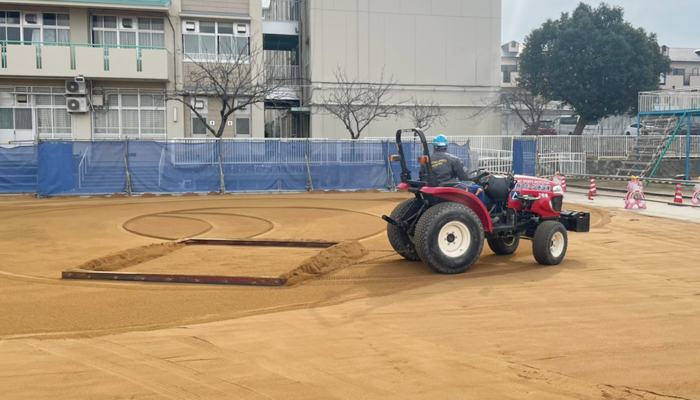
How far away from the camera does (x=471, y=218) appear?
9.02 m

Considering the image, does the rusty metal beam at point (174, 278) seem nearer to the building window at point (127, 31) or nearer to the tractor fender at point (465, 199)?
the tractor fender at point (465, 199)

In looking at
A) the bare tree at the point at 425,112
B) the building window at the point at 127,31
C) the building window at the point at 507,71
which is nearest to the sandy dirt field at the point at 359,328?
the building window at the point at 127,31

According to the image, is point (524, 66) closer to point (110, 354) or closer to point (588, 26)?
point (588, 26)

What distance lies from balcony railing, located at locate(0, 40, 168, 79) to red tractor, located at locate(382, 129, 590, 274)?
2393 centimetres

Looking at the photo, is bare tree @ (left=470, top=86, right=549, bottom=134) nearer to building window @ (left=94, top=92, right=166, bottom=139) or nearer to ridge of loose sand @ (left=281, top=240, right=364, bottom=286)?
building window @ (left=94, top=92, right=166, bottom=139)

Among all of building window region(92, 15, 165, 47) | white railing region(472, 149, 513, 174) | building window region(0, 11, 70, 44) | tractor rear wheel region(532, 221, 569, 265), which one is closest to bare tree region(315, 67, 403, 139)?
white railing region(472, 149, 513, 174)

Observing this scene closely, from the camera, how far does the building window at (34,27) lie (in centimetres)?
3106

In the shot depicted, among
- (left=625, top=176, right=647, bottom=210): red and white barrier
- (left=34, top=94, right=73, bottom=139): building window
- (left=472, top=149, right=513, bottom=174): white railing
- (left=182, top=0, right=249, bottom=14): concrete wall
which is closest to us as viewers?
(left=625, top=176, right=647, bottom=210): red and white barrier

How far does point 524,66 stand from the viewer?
4319cm

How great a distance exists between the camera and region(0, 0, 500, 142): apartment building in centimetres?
3044

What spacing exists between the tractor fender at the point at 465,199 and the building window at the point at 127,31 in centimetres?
2625

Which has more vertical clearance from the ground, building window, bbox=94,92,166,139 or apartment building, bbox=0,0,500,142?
apartment building, bbox=0,0,500,142

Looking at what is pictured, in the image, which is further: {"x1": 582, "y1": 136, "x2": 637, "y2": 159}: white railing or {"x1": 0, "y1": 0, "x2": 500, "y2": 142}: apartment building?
{"x1": 582, "y1": 136, "x2": 637, "y2": 159}: white railing

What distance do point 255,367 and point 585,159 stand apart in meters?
32.3
